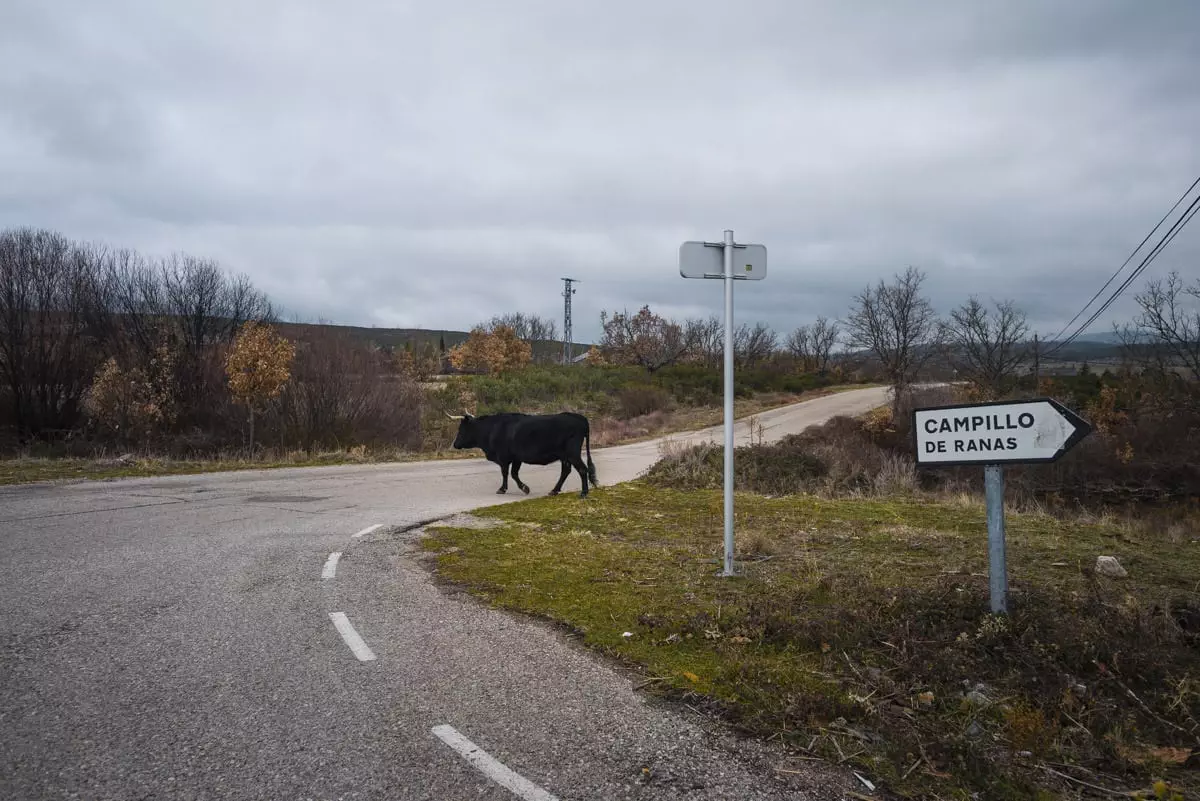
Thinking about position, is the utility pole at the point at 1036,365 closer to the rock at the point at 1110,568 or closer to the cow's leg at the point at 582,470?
the cow's leg at the point at 582,470

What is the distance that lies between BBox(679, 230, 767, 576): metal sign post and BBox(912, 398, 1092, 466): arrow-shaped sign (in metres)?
1.83

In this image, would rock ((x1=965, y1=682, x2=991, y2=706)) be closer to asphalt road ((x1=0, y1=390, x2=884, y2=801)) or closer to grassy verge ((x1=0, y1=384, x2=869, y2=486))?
asphalt road ((x1=0, y1=390, x2=884, y2=801))

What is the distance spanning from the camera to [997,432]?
4.71 metres

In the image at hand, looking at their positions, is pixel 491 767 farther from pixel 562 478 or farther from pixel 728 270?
pixel 562 478

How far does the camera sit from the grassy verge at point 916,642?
3.29m

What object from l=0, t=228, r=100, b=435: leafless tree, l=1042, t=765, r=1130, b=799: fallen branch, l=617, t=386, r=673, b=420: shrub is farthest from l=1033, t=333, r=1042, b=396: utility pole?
l=0, t=228, r=100, b=435: leafless tree

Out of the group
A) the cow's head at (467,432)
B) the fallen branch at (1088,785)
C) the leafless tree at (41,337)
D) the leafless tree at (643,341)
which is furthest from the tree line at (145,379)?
the leafless tree at (643,341)

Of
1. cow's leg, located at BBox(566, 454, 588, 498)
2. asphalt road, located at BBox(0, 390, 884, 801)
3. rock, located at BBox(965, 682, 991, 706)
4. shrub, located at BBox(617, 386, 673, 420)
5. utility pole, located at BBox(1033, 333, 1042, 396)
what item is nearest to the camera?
asphalt road, located at BBox(0, 390, 884, 801)

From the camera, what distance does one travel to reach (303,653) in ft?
16.0

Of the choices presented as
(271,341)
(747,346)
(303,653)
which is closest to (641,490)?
(303,653)

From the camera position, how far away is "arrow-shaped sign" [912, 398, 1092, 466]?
4.46 m

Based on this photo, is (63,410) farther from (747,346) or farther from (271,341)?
(747,346)

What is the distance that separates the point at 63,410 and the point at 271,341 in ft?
34.7

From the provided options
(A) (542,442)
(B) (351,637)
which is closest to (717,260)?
(B) (351,637)
